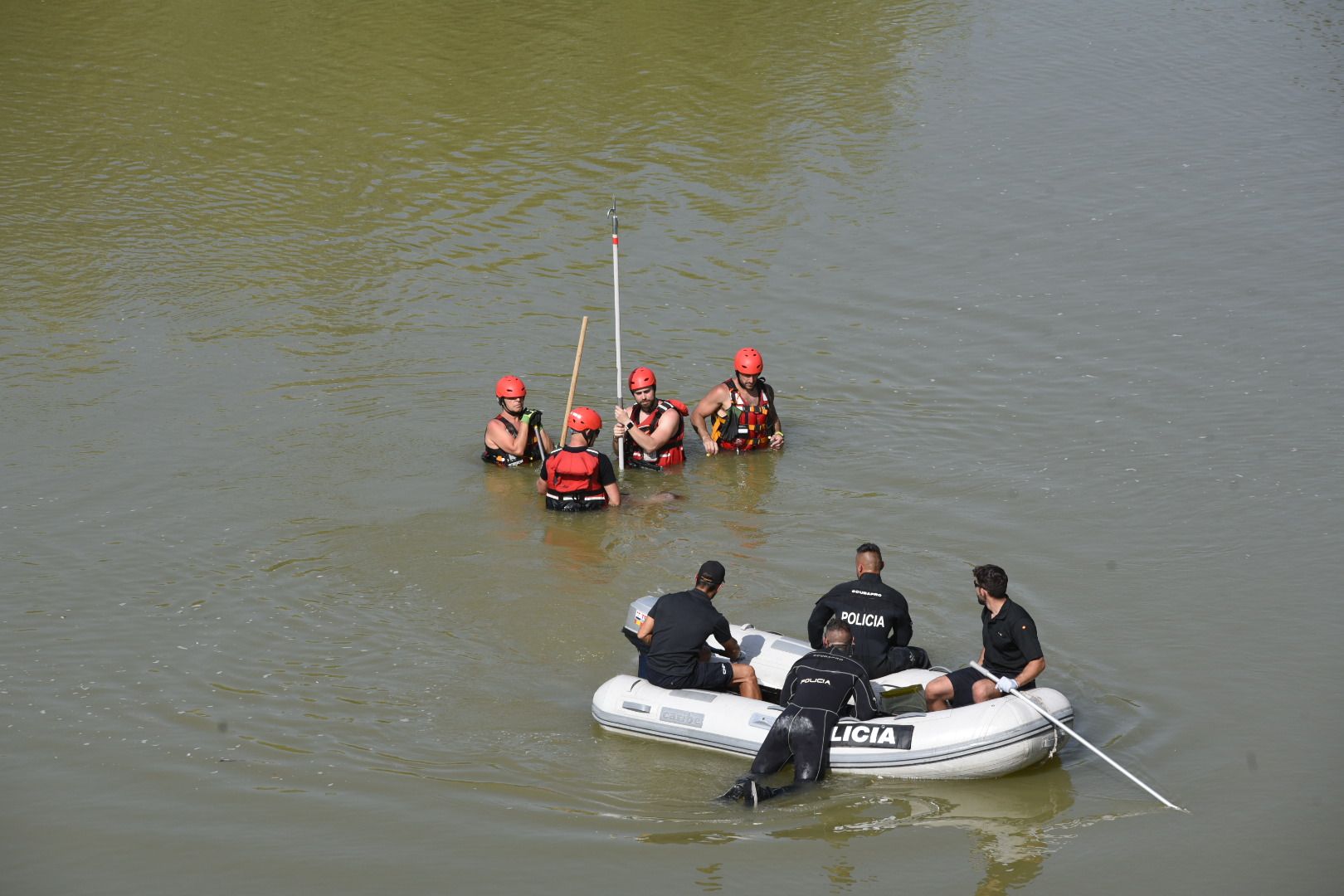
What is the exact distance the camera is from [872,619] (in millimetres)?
9438

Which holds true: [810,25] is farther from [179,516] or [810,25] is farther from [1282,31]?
[179,516]

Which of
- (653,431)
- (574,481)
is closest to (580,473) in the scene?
(574,481)

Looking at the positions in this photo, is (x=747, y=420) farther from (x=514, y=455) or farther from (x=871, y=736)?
(x=871, y=736)

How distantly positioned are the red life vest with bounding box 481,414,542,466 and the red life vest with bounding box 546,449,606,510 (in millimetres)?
879

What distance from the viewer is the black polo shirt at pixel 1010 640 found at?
29.3 ft

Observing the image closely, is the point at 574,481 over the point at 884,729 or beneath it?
over

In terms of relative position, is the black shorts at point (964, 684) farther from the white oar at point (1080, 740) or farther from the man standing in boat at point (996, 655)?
the white oar at point (1080, 740)

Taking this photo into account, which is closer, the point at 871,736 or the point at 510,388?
the point at 871,736

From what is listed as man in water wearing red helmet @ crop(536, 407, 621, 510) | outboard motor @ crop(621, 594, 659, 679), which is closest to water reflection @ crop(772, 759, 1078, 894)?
outboard motor @ crop(621, 594, 659, 679)

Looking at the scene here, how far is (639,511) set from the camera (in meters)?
12.9

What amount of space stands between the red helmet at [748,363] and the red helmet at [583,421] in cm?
163

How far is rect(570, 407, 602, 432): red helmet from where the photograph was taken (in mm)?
12461

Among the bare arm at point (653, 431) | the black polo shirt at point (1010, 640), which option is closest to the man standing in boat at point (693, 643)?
the black polo shirt at point (1010, 640)

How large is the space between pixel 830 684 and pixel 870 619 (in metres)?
0.85
